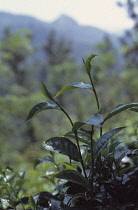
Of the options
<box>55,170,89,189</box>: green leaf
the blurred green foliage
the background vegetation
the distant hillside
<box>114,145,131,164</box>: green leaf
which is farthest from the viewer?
the distant hillside

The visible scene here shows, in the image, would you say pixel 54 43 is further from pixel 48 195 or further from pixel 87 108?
pixel 48 195

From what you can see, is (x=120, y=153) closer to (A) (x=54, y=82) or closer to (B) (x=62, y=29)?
(A) (x=54, y=82)

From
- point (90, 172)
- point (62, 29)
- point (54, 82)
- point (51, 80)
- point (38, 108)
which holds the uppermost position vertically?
point (62, 29)

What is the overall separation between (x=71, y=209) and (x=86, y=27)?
29.6 meters

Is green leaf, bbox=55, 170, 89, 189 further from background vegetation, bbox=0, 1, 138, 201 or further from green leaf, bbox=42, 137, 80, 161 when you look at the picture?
background vegetation, bbox=0, 1, 138, 201

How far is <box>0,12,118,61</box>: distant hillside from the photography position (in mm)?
21906

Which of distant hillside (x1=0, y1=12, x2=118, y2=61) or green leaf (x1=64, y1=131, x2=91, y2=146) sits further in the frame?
distant hillside (x1=0, y1=12, x2=118, y2=61)

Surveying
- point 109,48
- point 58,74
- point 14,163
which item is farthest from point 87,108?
point 14,163

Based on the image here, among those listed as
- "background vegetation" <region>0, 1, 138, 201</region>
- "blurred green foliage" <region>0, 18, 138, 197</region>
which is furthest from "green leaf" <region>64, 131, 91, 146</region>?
"blurred green foliage" <region>0, 18, 138, 197</region>

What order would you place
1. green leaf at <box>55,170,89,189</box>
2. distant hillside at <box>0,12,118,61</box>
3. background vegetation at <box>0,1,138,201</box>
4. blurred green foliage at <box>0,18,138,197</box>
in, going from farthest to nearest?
distant hillside at <box>0,12,118,61</box> < blurred green foliage at <box>0,18,138,197</box> < background vegetation at <box>0,1,138,201</box> < green leaf at <box>55,170,89,189</box>

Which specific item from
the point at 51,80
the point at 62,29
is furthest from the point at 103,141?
the point at 62,29

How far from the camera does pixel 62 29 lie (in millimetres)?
26141

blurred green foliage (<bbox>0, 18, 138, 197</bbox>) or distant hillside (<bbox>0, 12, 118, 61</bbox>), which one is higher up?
distant hillside (<bbox>0, 12, 118, 61</bbox>)

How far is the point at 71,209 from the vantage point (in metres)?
0.39
